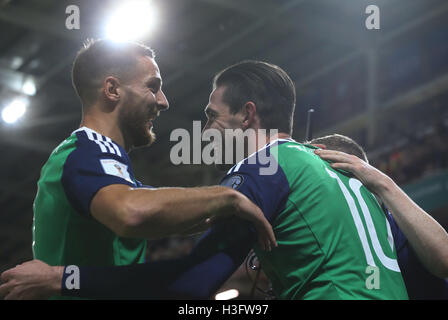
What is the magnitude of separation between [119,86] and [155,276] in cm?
97

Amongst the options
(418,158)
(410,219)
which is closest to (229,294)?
(418,158)

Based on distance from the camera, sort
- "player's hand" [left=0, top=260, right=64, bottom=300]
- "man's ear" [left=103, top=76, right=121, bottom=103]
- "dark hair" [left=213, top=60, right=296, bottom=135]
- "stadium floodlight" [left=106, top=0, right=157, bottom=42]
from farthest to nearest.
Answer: "stadium floodlight" [left=106, top=0, right=157, bottom=42], "dark hair" [left=213, top=60, right=296, bottom=135], "man's ear" [left=103, top=76, right=121, bottom=103], "player's hand" [left=0, top=260, right=64, bottom=300]

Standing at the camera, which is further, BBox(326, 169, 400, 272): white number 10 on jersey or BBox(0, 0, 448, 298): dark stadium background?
BBox(0, 0, 448, 298): dark stadium background

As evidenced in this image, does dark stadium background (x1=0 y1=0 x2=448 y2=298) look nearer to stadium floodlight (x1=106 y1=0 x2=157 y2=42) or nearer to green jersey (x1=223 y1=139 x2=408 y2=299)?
stadium floodlight (x1=106 y1=0 x2=157 y2=42)

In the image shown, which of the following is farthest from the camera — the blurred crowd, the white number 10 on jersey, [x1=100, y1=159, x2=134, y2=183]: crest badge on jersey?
the blurred crowd

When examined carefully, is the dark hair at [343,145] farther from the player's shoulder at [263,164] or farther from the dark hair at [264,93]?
the player's shoulder at [263,164]

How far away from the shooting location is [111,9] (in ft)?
34.2

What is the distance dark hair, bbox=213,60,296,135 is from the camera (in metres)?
3.16

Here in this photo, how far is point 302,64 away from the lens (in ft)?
46.1

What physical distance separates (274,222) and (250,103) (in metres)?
0.80

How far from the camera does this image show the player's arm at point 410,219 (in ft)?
9.30

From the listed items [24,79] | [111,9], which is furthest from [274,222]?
[24,79]

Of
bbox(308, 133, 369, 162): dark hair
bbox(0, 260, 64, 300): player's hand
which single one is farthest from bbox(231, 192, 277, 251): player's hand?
bbox(308, 133, 369, 162): dark hair
